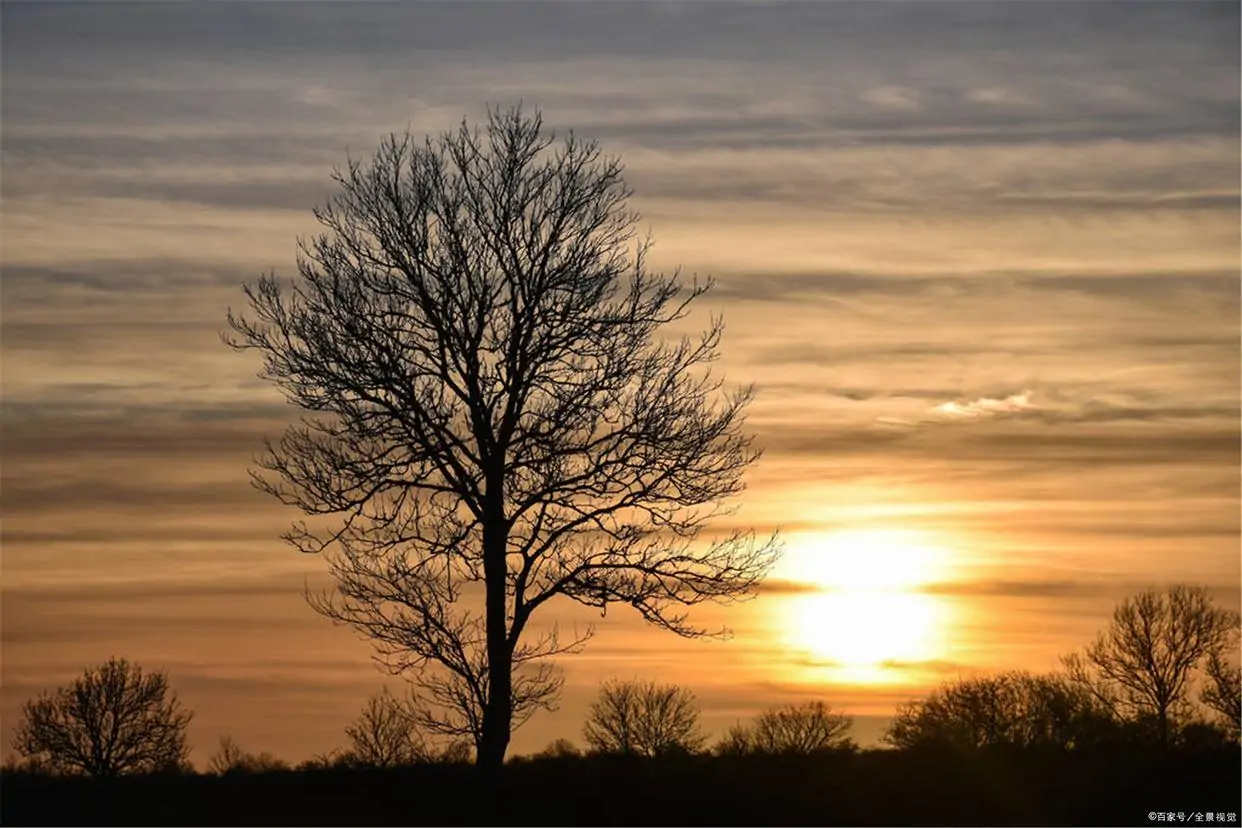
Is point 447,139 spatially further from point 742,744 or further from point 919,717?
point 919,717

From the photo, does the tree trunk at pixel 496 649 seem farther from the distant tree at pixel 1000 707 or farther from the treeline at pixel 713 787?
the distant tree at pixel 1000 707

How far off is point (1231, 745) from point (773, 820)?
887cm

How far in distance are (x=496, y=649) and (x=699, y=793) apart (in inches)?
153

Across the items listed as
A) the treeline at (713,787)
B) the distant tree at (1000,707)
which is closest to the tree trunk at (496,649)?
the treeline at (713,787)

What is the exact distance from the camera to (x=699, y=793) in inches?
880

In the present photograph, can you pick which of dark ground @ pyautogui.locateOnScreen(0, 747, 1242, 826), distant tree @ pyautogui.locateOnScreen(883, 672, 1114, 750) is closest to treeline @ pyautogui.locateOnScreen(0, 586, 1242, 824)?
dark ground @ pyautogui.locateOnScreen(0, 747, 1242, 826)

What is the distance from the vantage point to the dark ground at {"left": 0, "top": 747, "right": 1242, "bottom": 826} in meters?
21.2

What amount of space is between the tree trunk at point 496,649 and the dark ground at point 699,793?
0.54m

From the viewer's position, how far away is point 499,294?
23828mm

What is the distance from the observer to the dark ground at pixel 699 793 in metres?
21.2

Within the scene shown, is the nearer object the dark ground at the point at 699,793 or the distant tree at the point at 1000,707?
the dark ground at the point at 699,793

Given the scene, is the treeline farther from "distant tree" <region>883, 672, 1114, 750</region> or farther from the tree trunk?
"distant tree" <region>883, 672, 1114, 750</region>

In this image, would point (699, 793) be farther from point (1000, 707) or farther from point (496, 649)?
point (1000, 707)

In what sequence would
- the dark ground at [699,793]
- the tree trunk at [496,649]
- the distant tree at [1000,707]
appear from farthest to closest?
1. the distant tree at [1000,707]
2. the tree trunk at [496,649]
3. the dark ground at [699,793]
